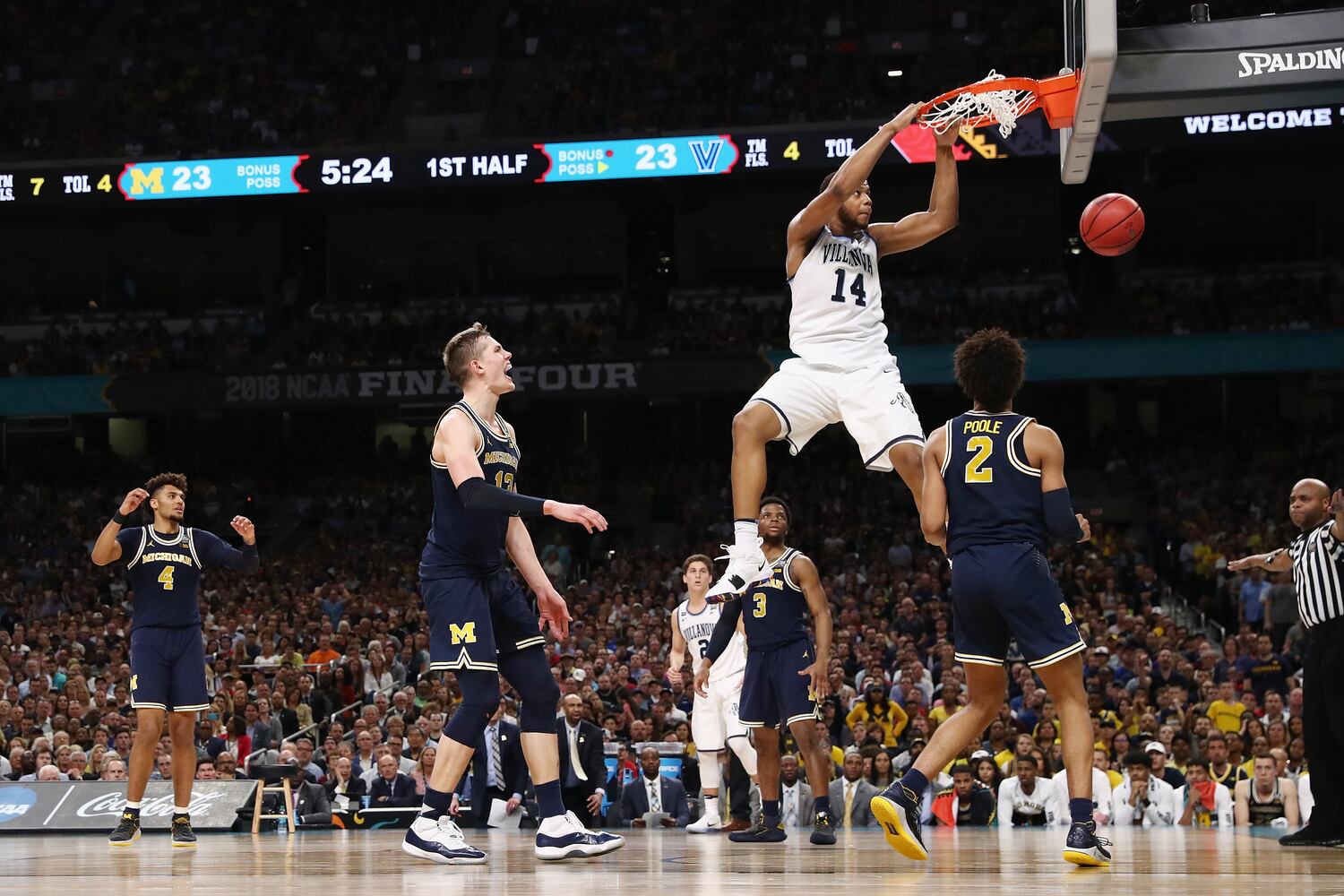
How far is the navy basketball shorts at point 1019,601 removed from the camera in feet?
21.6

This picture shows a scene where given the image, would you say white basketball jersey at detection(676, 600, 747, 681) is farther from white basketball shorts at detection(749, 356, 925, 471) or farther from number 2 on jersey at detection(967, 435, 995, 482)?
number 2 on jersey at detection(967, 435, 995, 482)

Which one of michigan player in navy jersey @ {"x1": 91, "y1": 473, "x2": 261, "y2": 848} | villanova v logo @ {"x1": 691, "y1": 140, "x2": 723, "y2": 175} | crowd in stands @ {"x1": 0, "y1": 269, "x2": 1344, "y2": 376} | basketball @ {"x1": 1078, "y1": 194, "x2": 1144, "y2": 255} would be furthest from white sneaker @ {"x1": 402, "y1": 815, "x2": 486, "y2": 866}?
villanova v logo @ {"x1": 691, "y1": 140, "x2": 723, "y2": 175}

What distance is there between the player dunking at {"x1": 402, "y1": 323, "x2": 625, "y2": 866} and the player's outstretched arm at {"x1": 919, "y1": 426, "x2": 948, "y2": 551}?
1.80 m

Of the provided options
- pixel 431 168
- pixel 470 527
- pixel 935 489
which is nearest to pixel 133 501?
pixel 470 527

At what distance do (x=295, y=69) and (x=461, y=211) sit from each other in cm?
485

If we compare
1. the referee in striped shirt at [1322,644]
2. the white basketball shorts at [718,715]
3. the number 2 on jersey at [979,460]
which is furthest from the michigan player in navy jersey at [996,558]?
the white basketball shorts at [718,715]

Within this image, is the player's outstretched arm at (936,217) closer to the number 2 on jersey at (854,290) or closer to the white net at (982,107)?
the white net at (982,107)

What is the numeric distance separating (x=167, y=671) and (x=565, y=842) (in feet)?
12.9

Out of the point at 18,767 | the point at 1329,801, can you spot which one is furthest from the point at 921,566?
the point at 1329,801

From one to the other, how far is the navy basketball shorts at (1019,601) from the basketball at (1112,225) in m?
3.13

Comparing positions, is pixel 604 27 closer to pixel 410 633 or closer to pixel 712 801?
Answer: pixel 410 633

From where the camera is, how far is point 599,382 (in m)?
29.1

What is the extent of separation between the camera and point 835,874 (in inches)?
249

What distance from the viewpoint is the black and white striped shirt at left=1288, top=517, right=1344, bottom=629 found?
854 centimetres
